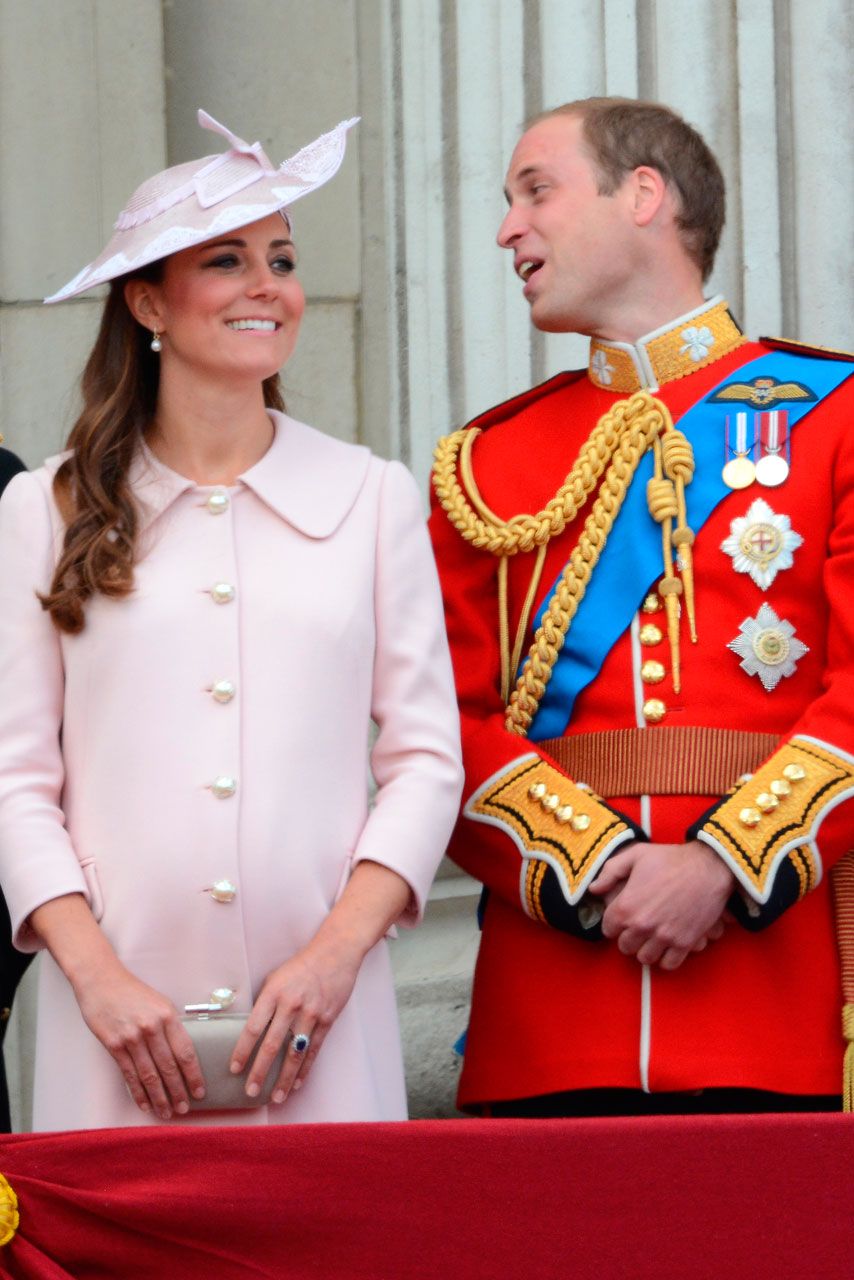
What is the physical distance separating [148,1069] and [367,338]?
2.14 m

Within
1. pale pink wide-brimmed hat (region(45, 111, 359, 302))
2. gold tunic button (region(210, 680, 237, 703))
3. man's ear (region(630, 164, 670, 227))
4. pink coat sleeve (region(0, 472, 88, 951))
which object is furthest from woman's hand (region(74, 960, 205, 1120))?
man's ear (region(630, 164, 670, 227))

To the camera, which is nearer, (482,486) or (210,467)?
(210,467)

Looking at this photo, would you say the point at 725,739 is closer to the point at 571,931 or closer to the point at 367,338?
the point at 571,931

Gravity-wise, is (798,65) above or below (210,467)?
above

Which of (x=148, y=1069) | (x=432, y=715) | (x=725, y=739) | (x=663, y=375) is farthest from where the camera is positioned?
(x=663, y=375)

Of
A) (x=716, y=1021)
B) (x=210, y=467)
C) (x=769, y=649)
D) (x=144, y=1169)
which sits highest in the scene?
(x=210, y=467)

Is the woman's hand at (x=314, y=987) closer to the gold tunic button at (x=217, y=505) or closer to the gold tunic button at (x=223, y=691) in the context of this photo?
the gold tunic button at (x=223, y=691)

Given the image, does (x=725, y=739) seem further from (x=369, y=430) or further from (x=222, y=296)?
(x=369, y=430)

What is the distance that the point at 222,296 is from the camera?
2783 mm

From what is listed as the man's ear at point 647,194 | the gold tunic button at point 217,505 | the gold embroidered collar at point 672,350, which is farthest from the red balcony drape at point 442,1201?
the man's ear at point 647,194

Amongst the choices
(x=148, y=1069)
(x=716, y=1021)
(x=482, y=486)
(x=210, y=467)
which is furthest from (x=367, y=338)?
(x=148, y=1069)

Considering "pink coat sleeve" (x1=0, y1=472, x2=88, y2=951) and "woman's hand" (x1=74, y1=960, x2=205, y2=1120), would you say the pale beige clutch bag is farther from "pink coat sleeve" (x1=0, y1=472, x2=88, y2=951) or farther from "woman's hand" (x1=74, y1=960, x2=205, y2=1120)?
"pink coat sleeve" (x1=0, y1=472, x2=88, y2=951)

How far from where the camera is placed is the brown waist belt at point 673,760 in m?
2.94

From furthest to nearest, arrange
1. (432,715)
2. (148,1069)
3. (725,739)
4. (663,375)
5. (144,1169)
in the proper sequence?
1. (663,375)
2. (725,739)
3. (432,715)
4. (148,1069)
5. (144,1169)
